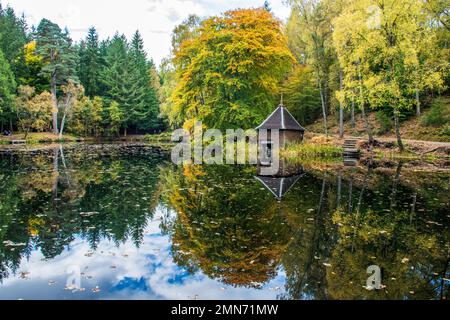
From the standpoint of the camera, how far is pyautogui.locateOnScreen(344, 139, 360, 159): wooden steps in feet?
76.9

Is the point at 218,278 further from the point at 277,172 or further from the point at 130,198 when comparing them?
the point at 277,172

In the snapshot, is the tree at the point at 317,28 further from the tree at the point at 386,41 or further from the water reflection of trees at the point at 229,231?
the water reflection of trees at the point at 229,231

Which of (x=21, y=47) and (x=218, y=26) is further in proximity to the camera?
(x=21, y=47)

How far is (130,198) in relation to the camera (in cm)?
1010

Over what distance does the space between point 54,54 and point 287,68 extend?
3730 centimetres

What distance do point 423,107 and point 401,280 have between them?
100 ft

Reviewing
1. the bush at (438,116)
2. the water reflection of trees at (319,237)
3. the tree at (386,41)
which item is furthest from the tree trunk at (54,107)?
the bush at (438,116)

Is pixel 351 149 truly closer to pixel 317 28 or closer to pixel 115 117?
pixel 317 28

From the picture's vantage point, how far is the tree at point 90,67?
55.6 metres

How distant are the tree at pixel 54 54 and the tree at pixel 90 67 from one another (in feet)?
22.2

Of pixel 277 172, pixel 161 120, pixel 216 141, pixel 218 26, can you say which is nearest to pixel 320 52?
pixel 218 26

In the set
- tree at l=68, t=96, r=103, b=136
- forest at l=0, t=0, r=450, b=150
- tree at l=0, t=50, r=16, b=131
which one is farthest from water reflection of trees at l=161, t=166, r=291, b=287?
tree at l=68, t=96, r=103, b=136

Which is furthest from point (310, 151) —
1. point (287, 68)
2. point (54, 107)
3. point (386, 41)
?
point (54, 107)

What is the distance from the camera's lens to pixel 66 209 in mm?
8688
